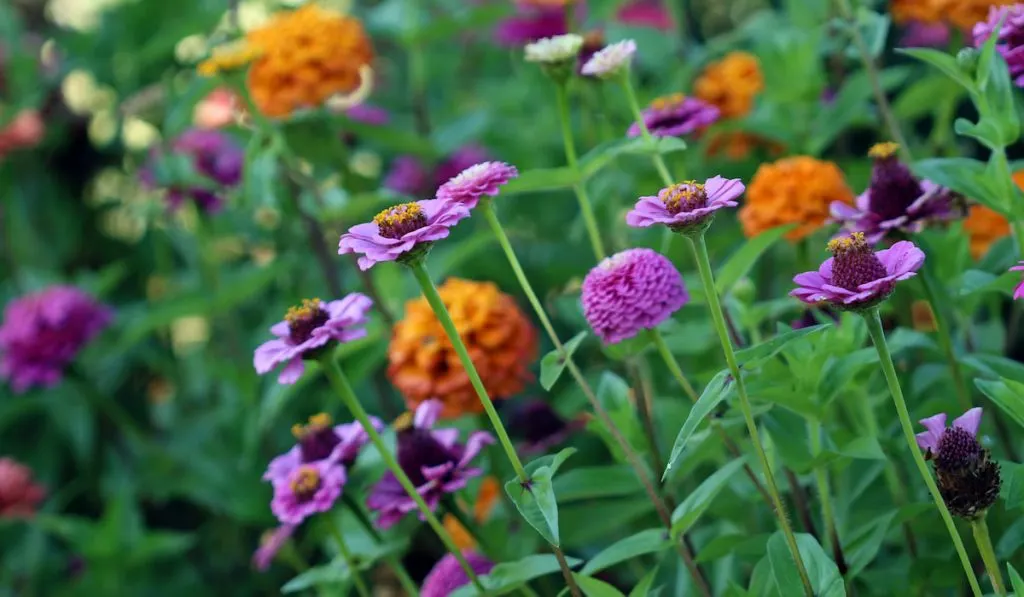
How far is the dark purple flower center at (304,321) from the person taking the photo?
2.60ft

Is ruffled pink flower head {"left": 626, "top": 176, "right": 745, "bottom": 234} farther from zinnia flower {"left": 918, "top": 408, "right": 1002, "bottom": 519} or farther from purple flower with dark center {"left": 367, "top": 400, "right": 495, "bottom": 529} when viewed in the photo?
purple flower with dark center {"left": 367, "top": 400, "right": 495, "bottom": 529}

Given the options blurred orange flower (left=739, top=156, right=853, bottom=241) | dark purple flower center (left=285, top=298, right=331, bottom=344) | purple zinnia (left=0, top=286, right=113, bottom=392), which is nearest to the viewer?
dark purple flower center (left=285, top=298, right=331, bottom=344)

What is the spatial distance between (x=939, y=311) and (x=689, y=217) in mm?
309

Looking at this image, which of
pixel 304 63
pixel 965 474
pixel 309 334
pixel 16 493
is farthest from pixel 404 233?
pixel 16 493

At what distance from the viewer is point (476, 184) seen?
75cm

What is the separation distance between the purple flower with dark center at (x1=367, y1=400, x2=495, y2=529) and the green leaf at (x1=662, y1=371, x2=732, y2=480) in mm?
277

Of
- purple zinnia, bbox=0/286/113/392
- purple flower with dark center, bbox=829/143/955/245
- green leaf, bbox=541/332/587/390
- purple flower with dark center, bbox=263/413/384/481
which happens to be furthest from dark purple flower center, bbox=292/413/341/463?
purple zinnia, bbox=0/286/113/392

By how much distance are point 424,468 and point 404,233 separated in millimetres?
261

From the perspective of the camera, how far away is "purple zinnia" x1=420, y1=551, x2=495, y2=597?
0.89 meters

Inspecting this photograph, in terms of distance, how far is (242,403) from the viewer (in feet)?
5.29

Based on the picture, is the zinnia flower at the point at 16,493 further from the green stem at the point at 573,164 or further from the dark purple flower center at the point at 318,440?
the green stem at the point at 573,164

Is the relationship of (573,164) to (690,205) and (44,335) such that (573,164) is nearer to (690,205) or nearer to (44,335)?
(690,205)

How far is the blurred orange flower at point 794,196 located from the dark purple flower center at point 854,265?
38cm

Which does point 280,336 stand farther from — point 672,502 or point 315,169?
point 315,169
